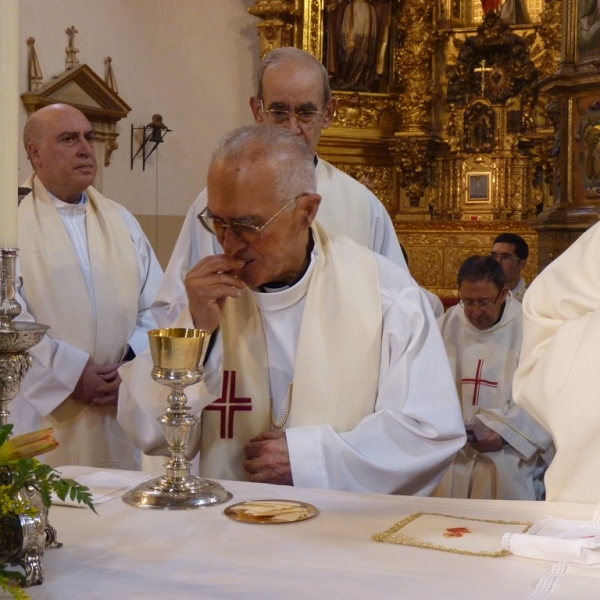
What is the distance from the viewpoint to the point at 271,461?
269 cm

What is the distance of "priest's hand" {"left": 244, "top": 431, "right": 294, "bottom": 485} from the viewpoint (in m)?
2.68

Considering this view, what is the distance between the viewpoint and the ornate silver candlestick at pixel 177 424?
220 centimetres

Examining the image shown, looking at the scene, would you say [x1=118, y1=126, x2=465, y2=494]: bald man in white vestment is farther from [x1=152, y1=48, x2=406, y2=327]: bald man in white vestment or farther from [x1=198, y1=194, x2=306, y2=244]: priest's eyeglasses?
[x1=152, y1=48, x2=406, y2=327]: bald man in white vestment

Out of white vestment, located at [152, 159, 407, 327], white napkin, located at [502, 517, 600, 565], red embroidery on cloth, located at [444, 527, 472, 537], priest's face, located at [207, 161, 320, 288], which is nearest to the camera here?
white napkin, located at [502, 517, 600, 565]

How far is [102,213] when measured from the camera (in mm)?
4996

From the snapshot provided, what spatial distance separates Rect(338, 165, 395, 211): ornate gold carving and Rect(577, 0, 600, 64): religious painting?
3991mm

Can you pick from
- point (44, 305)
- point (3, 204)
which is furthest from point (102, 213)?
point (3, 204)

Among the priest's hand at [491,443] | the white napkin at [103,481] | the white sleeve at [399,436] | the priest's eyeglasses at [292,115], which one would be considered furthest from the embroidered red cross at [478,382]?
the white napkin at [103,481]

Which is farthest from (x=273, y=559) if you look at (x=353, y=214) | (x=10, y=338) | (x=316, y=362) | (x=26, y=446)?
(x=353, y=214)

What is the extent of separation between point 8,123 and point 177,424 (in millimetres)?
841

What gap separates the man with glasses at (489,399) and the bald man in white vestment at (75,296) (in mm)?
1591

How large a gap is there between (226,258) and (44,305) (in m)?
2.13

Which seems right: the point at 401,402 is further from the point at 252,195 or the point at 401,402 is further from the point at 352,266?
the point at 252,195

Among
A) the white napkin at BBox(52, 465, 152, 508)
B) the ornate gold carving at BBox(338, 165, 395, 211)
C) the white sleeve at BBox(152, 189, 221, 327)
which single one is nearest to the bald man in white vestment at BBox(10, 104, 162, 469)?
the white sleeve at BBox(152, 189, 221, 327)
